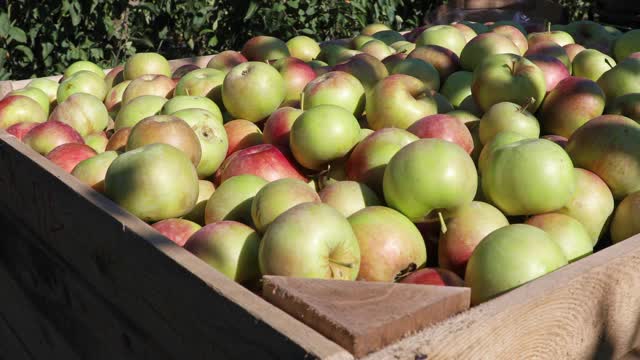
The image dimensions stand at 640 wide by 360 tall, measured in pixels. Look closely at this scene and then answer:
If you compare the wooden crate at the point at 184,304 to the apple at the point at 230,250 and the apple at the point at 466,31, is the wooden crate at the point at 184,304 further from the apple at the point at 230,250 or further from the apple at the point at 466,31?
the apple at the point at 466,31

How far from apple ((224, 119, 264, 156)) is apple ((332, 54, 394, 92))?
0.41m

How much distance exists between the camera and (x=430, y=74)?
2.20 m

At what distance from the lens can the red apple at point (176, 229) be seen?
1.45m

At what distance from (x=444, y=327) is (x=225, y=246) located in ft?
1.92

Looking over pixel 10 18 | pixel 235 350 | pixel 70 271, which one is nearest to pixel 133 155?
pixel 70 271

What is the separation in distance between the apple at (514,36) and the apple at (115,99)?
→ 1515 mm

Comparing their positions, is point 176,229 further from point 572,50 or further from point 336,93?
point 572,50

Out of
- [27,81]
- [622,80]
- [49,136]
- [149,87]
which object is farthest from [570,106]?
[27,81]

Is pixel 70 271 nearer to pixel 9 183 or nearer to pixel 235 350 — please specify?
pixel 9 183

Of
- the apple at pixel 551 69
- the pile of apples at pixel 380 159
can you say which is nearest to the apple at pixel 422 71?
the pile of apples at pixel 380 159

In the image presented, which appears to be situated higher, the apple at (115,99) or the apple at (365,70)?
the apple at (365,70)

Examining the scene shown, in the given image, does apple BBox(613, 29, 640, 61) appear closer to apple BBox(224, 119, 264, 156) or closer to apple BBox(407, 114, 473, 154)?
apple BBox(407, 114, 473, 154)

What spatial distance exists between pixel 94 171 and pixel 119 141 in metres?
0.30

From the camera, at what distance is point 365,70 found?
2234 mm
